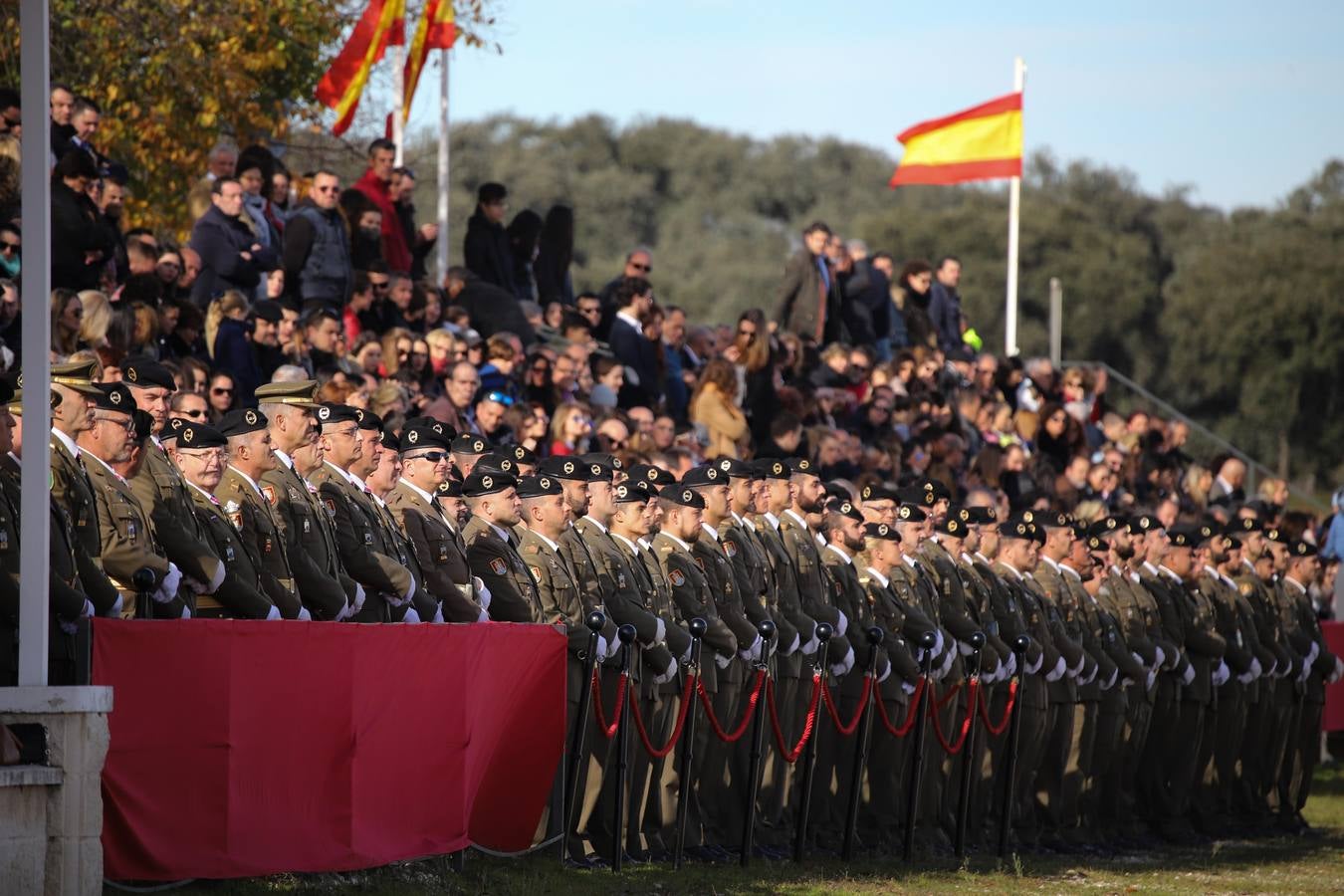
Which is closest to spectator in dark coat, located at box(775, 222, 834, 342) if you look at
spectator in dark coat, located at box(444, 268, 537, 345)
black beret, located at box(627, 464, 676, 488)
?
spectator in dark coat, located at box(444, 268, 537, 345)

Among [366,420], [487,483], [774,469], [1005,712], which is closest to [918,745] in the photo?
[774,469]

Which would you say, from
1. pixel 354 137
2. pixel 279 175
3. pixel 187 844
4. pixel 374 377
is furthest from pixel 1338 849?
pixel 354 137

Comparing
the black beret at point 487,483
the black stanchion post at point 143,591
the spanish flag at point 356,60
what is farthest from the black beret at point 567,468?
the spanish flag at point 356,60

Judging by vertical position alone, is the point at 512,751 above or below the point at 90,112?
below

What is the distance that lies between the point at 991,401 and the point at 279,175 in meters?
8.70

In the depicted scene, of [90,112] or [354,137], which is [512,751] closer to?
[90,112]

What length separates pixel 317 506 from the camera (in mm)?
9547

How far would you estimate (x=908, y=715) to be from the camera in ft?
42.9

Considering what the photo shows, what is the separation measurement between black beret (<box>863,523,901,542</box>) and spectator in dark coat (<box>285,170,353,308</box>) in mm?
4026

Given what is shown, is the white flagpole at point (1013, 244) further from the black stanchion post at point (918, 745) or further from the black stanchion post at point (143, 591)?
the black stanchion post at point (143, 591)

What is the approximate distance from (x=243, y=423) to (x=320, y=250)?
607cm

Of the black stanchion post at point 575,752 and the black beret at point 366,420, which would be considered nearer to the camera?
the black beret at point 366,420

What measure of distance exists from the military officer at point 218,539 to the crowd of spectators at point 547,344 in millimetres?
602

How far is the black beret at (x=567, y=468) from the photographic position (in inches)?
444
